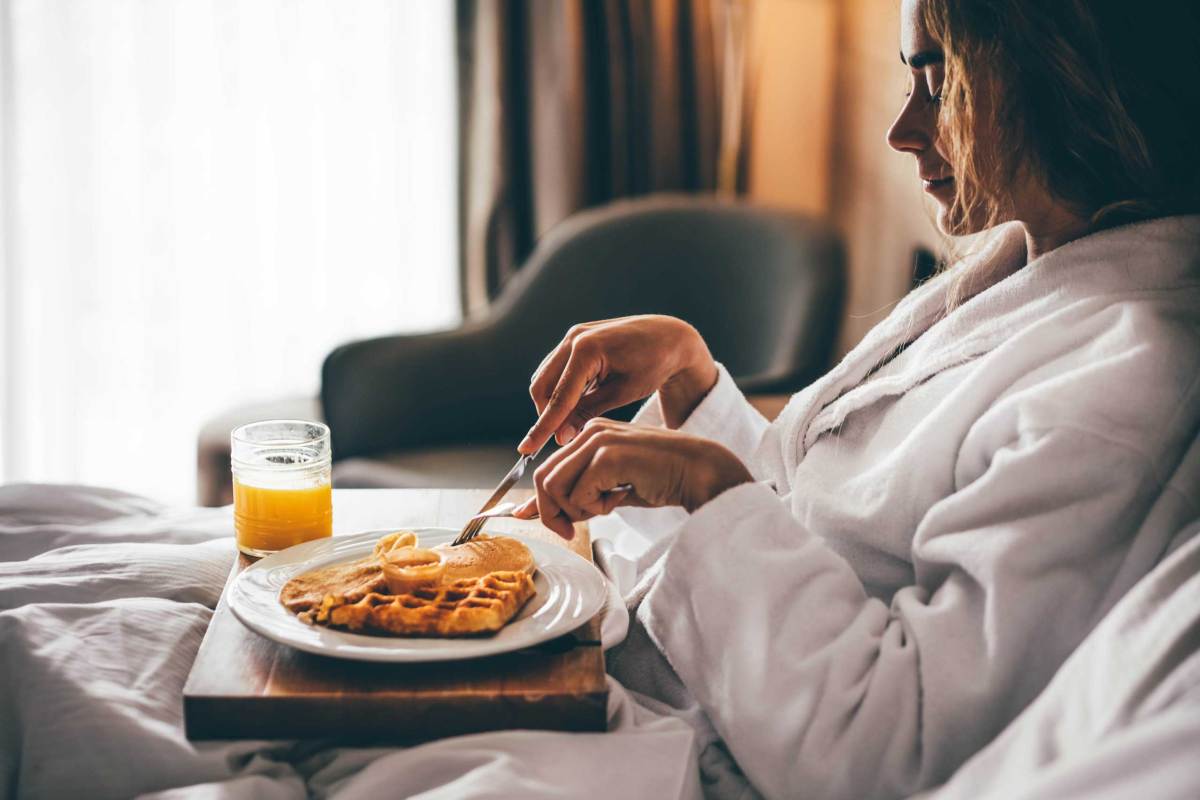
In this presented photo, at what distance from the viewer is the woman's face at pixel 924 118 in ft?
3.49

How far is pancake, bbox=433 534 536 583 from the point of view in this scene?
0.99 metres

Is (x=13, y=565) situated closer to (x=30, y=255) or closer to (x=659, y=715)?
(x=659, y=715)

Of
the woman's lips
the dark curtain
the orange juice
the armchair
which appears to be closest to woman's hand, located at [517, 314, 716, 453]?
the orange juice

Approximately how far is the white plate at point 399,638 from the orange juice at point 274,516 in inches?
1.8

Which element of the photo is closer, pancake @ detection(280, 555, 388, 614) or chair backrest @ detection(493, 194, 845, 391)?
pancake @ detection(280, 555, 388, 614)

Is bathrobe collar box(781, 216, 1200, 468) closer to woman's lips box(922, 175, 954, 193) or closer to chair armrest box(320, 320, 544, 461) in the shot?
woman's lips box(922, 175, 954, 193)

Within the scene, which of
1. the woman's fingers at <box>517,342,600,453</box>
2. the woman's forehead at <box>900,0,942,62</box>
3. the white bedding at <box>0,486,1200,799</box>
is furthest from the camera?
the woman's fingers at <box>517,342,600,453</box>

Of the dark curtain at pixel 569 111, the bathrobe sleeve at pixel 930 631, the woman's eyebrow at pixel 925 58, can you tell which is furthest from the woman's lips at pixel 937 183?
the dark curtain at pixel 569 111

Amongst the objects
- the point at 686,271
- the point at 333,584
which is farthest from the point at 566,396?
the point at 686,271

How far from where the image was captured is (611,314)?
8.22ft

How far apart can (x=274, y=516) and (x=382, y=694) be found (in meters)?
0.36

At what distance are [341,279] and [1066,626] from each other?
254 cm

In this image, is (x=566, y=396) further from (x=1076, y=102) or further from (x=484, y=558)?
(x=1076, y=102)

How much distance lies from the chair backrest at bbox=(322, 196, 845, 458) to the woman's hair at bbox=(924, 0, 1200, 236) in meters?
1.12
